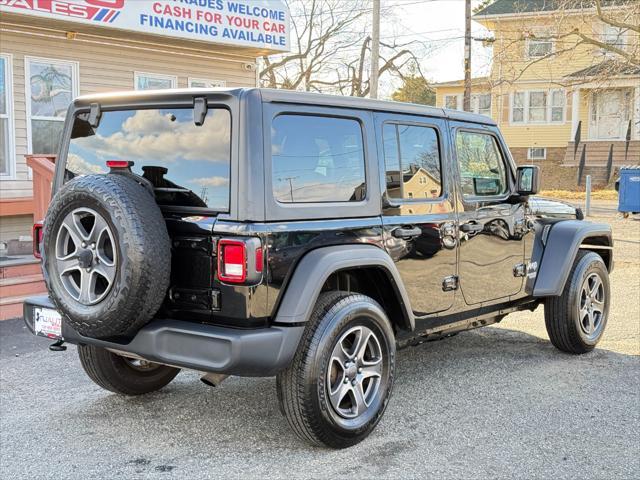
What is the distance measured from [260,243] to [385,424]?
62.1 inches

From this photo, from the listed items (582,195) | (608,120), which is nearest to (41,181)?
(582,195)

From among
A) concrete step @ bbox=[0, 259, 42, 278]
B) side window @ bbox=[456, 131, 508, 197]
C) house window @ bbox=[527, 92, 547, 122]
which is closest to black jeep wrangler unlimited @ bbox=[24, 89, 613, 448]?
side window @ bbox=[456, 131, 508, 197]

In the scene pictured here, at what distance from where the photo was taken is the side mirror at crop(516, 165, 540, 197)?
5480 millimetres

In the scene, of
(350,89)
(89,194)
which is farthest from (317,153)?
(350,89)

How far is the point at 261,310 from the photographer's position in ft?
12.0

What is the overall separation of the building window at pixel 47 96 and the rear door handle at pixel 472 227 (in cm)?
744

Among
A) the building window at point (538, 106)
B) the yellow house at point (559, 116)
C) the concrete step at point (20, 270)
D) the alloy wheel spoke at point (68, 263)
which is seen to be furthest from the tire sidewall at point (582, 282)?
the building window at point (538, 106)

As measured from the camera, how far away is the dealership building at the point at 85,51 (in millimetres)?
10211

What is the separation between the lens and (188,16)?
446 inches

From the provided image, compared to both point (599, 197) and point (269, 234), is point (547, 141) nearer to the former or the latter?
point (599, 197)

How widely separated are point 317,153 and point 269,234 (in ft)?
2.20

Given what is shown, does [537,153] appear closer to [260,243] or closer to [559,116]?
[559,116]

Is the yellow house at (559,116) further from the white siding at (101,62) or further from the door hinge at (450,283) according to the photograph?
the door hinge at (450,283)

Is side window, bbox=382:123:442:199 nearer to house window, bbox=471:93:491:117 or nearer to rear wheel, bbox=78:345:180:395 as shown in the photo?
rear wheel, bbox=78:345:180:395
